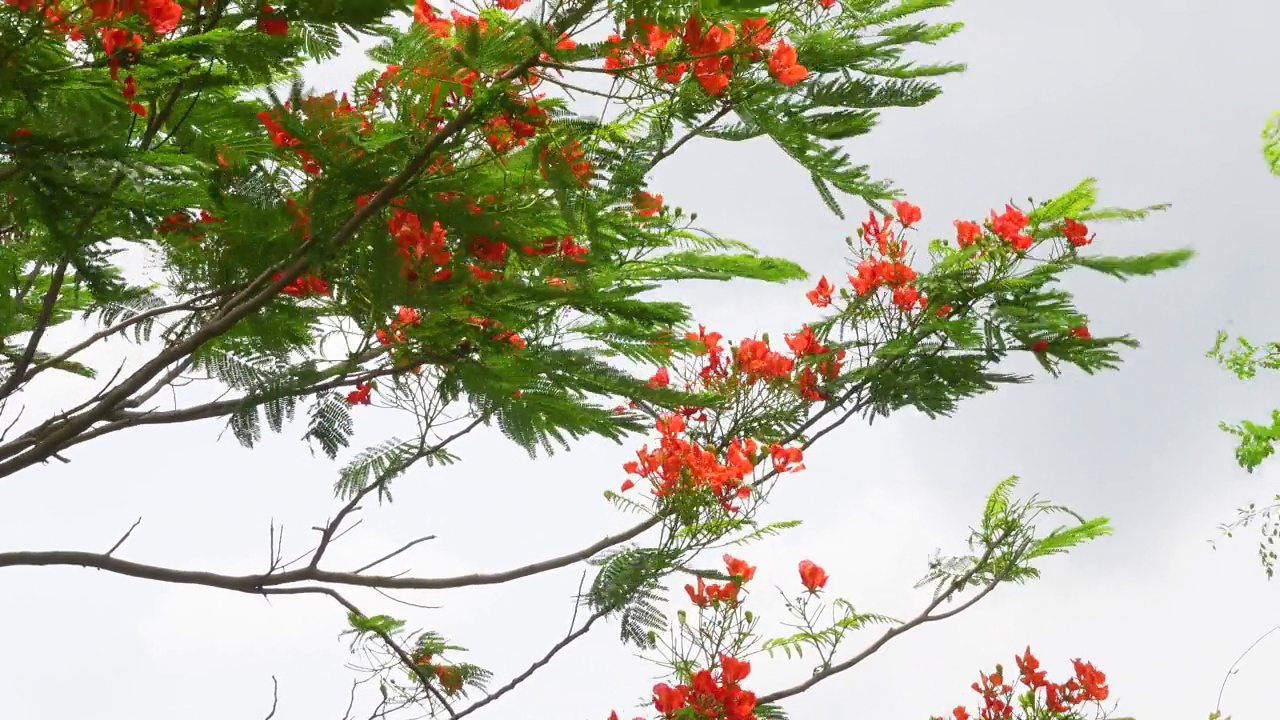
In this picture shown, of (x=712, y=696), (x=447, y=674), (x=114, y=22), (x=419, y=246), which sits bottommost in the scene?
(x=712, y=696)

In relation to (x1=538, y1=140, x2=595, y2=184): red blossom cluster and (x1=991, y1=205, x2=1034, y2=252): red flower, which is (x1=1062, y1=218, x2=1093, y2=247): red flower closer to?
(x1=991, y1=205, x2=1034, y2=252): red flower

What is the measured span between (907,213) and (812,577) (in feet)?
5.00

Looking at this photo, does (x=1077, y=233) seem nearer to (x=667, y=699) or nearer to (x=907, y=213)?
(x=907, y=213)

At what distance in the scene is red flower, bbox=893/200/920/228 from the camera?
184 inches

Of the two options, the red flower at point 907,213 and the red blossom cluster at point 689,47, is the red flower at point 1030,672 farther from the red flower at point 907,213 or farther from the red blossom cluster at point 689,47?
the red blossom cluster at point 689,47

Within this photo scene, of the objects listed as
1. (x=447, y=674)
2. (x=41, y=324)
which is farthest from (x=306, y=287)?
(x=447, y=674)

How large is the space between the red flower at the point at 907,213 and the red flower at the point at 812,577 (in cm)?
143

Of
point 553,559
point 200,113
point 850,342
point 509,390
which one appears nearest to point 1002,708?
point 850,342

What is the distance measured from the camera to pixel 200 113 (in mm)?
2664

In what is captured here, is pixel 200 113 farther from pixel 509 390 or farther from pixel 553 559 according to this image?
pixel 553 559

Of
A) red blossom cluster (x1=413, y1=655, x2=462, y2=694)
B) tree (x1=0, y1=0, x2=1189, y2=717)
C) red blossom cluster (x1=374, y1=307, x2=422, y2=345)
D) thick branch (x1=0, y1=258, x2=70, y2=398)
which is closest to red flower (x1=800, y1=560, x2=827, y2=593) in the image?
tree (x1=0, y1=0, x2=1189, y2=717)

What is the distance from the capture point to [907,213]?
15.4ft

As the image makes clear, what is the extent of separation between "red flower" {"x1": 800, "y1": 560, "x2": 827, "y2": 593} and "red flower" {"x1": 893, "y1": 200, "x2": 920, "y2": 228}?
1.43 meters

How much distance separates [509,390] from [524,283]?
0.26m
